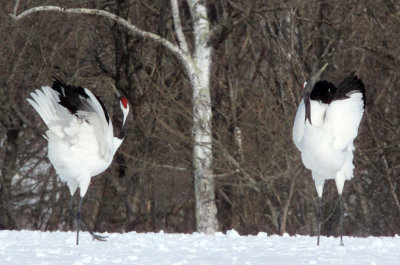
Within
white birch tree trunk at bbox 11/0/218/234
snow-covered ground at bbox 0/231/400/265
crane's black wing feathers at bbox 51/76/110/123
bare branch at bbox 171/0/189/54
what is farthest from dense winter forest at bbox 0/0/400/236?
crane's black wing feathers at bbox 51/76/110/123

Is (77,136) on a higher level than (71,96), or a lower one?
lower

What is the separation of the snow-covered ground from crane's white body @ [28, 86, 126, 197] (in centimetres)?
107

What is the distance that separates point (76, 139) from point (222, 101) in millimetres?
10268

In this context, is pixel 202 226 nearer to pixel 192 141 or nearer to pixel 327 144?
pixel 192 141

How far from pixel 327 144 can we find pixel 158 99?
10307 millimetres

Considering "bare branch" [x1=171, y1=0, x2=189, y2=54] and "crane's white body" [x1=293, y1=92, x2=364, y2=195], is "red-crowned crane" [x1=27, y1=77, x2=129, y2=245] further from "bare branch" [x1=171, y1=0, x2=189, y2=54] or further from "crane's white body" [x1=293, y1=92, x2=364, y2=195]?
"bare branch" [x1=171, y1=0, x2=189, y2=54]

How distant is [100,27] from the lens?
24172 millimetres

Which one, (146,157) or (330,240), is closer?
(330,240)

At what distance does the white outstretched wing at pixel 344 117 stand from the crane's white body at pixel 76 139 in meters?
3.12

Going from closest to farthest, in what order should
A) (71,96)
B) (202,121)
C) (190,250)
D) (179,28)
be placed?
1. (190,250)
2. (71,96)
3. (202,121)
4. (179,28)

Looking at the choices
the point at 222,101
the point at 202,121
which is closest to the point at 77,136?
the point at 202,121

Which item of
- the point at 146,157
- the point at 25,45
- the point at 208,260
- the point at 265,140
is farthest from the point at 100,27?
the point at 208,260

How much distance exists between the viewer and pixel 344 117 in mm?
12219

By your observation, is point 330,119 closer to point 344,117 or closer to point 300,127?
point 344,117
